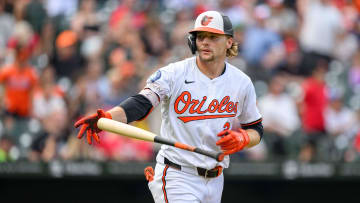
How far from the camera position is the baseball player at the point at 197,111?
4285 millimetres

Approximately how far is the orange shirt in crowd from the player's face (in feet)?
14.4

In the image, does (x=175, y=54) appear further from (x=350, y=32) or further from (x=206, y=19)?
(x=206, y=19)

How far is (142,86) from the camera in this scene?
8117mm

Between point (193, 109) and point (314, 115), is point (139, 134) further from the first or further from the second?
point (314, 115)

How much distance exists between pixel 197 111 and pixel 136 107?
1.52ft

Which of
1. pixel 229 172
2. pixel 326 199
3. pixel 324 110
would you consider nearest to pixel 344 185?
pixel 326 199

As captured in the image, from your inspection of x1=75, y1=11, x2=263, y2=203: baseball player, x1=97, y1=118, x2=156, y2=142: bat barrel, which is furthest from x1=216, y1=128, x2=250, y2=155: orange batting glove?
x1=97, y1=118, x2=156, y2=142: bat barrel

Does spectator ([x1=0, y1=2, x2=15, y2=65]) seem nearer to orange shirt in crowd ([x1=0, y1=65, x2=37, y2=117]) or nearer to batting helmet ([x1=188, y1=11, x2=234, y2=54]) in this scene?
orange shirt in crowd ([x1=0, y1=65, x2=37, y2=117])

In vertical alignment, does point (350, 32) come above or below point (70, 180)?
above

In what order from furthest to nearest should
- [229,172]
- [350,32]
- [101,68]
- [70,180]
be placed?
[350,32] → [101,68] → [70,180] → [229,172]

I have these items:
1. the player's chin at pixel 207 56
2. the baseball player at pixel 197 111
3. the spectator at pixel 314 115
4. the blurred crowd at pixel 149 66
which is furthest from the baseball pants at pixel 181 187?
the spectator at pixel 314 115

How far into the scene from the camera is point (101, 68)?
28.8 feet

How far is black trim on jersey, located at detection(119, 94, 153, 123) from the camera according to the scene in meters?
4.05

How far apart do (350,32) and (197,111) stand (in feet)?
21.3
